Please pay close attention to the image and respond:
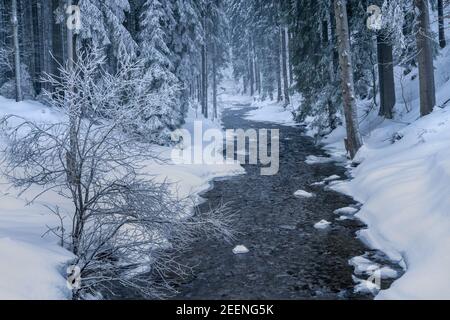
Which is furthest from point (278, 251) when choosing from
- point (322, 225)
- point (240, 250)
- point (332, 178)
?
point (332, 178)

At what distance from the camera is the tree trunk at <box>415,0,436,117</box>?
14.7 metres

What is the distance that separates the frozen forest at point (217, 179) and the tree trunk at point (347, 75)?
0.06 m

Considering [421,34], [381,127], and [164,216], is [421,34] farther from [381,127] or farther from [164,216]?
[164,216]

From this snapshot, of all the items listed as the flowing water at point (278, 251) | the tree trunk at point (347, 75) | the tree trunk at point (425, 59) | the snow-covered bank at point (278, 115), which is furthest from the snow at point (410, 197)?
the snow-covered bank at point (278, 115)

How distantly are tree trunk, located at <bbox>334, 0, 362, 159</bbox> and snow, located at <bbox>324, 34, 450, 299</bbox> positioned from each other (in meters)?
0.70

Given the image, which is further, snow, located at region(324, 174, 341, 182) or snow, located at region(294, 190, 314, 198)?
snow, located at region(324, 174, 341, 182)

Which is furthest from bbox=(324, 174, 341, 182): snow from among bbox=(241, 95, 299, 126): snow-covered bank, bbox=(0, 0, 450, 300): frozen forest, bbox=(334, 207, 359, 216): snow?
bbox=(241, 95, 299, 126): snow-covered bank

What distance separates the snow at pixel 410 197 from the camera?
681 cm

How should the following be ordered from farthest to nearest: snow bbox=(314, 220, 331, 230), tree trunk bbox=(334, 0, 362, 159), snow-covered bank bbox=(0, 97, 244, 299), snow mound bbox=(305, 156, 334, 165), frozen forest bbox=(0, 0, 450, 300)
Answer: snow mound bbox=(305, 156, 334, 165)
tree trunk bbox=(334, 0, 362, 159)
snow bbox=(314, 220, 331, 230)
frozen forest bbox=(0, 0, 450, 300)
snow-covered bank bbox=(0, 97, 244, 299)

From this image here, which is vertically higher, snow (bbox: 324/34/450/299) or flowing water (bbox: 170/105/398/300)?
snow (bbox: 324/34/450/299)

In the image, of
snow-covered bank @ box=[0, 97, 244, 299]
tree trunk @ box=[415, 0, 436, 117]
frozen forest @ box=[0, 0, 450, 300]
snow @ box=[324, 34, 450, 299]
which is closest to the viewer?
snow-covered bank @ box=[0, 97, 244, 299]

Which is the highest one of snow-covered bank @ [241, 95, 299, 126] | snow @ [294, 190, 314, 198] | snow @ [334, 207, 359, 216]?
snow-covered bank @ [241, 95, 299, 126]

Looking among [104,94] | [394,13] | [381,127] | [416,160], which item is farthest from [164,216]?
[381,127]

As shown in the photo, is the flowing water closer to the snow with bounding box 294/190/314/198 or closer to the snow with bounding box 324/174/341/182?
the snow with bounding box 294/190/314/198
